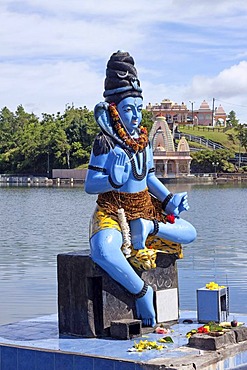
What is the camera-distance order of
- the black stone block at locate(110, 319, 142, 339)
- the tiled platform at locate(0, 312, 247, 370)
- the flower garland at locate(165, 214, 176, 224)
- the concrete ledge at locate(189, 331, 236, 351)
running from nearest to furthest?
the tiled platform at locate(0, 312, 247, 370) < the concrete ledge at locate(189, 331, 236, 351) < the black stone block at locate(110, 319, 142, 339) < the flower garland at locate(165, 214, 176, 224)

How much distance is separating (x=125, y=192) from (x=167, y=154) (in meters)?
76.4

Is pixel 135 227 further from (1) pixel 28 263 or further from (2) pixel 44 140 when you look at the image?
(2) pixel 44 140

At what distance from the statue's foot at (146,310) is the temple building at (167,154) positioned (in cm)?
7056

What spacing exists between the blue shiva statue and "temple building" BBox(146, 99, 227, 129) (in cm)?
9663

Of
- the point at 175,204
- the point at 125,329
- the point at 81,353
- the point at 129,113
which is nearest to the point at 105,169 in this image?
the point at 129,113

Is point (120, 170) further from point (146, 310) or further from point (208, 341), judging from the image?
point (208, 341)

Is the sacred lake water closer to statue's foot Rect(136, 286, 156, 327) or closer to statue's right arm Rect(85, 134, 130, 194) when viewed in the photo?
statue's foot Rect(136, 286, 156, 327)

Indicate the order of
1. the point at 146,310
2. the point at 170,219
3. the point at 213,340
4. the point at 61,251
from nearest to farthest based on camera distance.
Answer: the point at 213,340 < the point at 146,310 < the point at 170,219 < the point at 61,251

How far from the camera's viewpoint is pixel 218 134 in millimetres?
111062

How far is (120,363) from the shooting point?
8.38 m

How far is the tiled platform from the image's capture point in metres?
8.45

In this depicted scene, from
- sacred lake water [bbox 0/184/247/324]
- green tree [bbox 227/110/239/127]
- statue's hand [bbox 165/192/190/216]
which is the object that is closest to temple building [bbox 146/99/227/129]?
green tree [bbox 227/110/239/127]

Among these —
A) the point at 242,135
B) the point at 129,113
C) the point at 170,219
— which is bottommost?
the point at 170,219

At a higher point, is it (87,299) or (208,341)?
(87,299)
